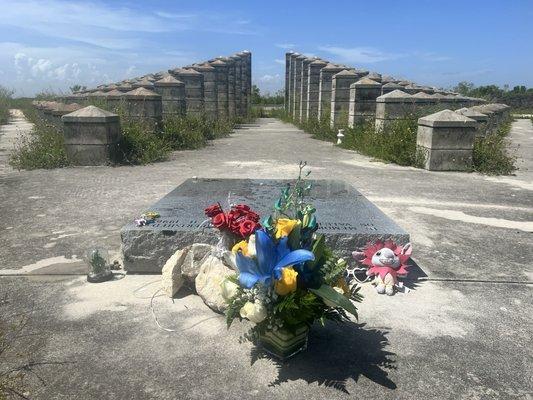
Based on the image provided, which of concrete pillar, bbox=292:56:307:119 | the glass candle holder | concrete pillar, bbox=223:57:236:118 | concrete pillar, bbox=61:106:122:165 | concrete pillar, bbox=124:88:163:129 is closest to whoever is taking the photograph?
the glass candle holder

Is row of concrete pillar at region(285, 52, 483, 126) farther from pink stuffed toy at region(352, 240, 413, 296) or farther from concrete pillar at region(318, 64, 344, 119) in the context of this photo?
pink stuffed toy at region(352, 240, 413, 296)

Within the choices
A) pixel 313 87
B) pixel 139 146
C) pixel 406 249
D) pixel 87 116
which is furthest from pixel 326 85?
pixel 406 249

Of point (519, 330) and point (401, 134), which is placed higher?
point (401, 134)

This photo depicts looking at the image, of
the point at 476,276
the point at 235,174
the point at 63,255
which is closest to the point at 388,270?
the point at 476,276

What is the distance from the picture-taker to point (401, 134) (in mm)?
10102

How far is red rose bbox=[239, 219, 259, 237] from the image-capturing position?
2875 millimetres

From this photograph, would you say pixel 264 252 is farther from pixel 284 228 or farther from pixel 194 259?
pixel 194 259

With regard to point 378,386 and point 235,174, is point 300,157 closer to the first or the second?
point 235,174

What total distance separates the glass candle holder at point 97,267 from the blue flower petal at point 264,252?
71.1 inches

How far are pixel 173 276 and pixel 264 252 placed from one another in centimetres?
127

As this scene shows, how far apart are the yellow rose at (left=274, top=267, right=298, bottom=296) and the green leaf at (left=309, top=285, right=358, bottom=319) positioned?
0.15 meters

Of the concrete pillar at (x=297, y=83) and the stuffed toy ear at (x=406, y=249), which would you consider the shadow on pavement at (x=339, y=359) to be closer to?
the stuffed toy ear at (x=406, y=249)

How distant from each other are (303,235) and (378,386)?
86 cm

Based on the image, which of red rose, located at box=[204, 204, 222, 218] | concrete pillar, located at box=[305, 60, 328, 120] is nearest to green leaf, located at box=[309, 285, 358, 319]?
red rose, located at box=[204, 204, 222, 218]
